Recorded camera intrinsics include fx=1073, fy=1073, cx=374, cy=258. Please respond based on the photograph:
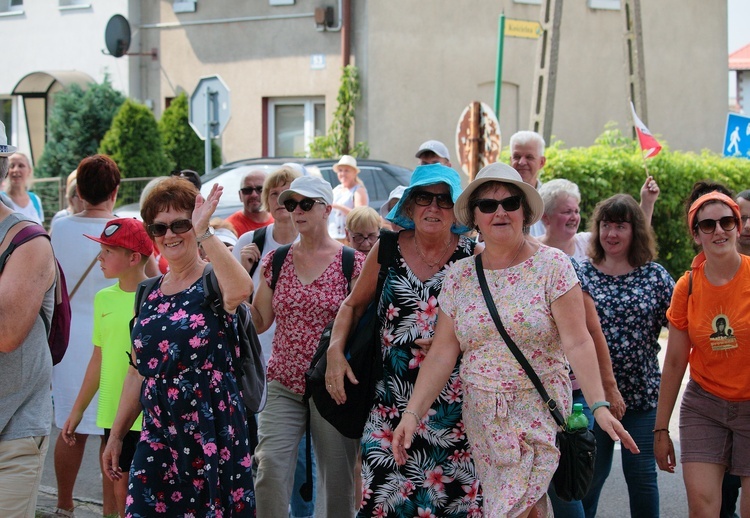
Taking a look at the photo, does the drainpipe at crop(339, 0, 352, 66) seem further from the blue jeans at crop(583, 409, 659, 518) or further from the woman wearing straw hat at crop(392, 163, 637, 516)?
the woman wearing straw hat at crop(392, 163, 637, 516)

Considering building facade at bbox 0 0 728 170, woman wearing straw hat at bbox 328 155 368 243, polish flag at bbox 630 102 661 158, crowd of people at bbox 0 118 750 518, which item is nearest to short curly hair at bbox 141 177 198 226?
crowd of people at bbox 0 118 750 518

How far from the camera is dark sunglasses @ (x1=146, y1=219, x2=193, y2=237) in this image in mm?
4785

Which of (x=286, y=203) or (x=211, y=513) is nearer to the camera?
(x=211, y=513)

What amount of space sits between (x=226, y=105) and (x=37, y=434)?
382 inches

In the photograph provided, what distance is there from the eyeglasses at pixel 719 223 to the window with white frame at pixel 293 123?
59.3ft

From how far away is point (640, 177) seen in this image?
Result: 15.5m

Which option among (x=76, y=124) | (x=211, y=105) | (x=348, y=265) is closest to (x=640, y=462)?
(x=348, y=265)

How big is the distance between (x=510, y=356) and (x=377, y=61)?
17917mm

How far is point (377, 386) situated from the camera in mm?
4918

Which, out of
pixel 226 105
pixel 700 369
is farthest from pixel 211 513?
pixel 226 105

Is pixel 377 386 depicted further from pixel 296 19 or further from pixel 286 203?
pixel 296 19

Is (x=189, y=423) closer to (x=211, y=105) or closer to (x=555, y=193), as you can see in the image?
(x=555, y=193)

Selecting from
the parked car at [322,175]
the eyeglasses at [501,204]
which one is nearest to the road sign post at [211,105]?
the parked car at [322,175]

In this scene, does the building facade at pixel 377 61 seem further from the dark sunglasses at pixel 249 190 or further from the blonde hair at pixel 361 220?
the blonde hair at pixel 361 220
